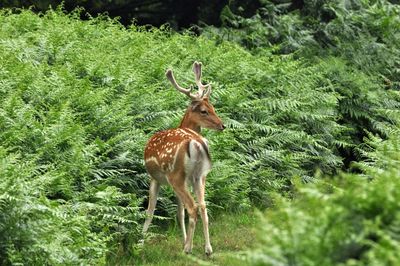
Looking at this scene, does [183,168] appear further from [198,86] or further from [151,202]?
[198,86]

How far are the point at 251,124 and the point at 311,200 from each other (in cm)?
883

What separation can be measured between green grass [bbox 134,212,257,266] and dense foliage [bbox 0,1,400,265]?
249 millimetres

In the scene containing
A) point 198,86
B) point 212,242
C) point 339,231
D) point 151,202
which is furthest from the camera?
point 198,86

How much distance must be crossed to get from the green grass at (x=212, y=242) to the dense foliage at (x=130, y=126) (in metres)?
0.25

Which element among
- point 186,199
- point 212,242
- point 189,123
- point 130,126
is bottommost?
point 212,242

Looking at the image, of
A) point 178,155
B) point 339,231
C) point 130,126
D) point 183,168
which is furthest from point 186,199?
point 339,231

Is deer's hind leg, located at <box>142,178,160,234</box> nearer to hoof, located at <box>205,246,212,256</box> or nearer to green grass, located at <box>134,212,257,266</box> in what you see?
green grass, located at <box>134,212,257,266</box>

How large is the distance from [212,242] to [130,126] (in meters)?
1.99

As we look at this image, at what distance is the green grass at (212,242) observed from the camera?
870 cm

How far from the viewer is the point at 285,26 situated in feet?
58.7

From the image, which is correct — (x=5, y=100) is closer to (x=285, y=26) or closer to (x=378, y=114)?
Answer: (x=378, y=114)

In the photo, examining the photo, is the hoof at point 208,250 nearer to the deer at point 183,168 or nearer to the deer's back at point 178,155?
the deer at point 183,168

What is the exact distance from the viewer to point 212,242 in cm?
973

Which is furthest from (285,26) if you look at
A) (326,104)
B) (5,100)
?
(5,100)
